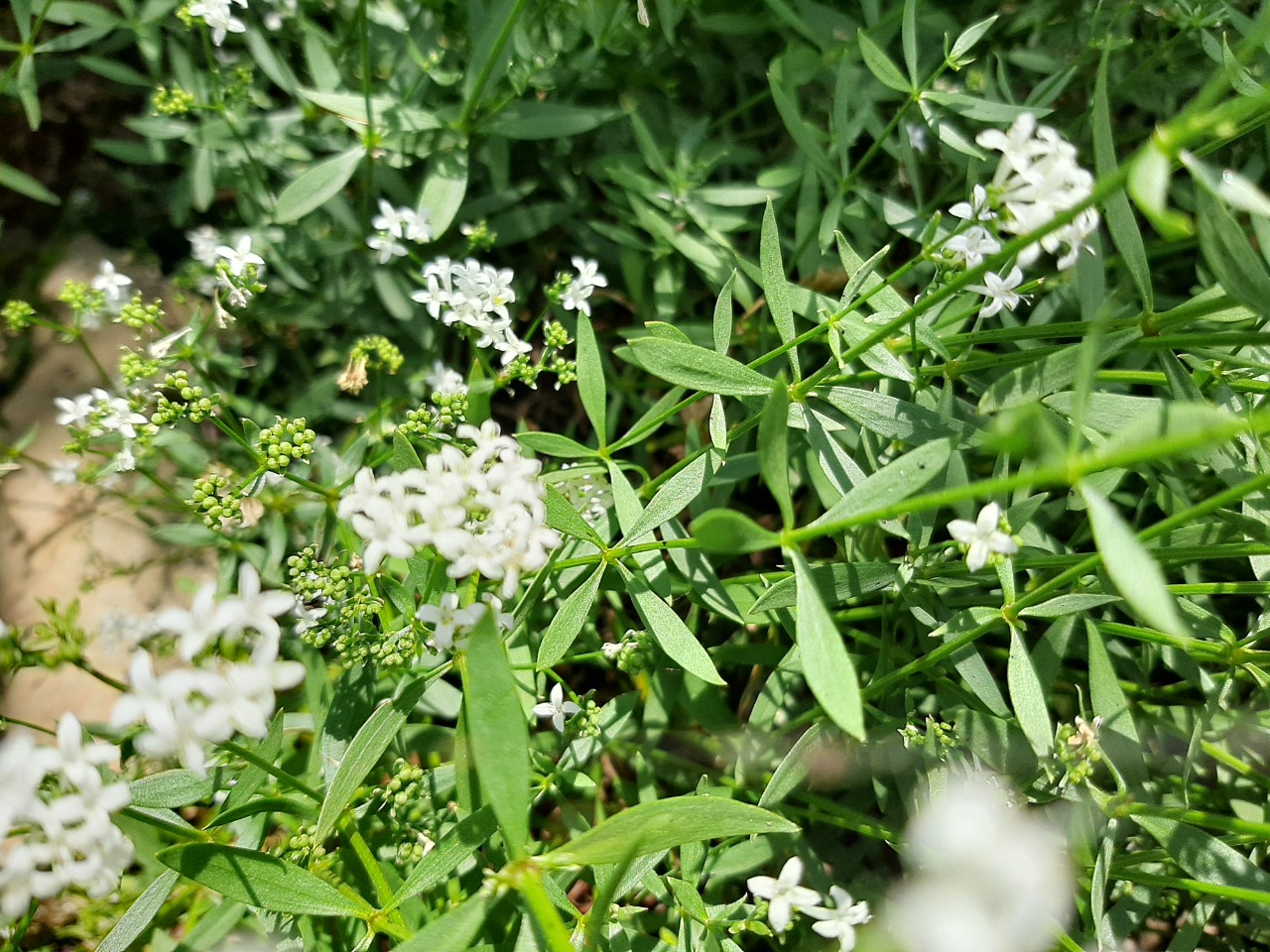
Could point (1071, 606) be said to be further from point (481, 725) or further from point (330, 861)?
point (330, 861)

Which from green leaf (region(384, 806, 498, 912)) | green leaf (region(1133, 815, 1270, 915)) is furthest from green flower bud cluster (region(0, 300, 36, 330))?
green leaf (region(1133, 815, 1270, 915))

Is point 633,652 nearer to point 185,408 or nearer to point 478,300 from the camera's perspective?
point 478,300

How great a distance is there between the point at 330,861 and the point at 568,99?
314 centimetres

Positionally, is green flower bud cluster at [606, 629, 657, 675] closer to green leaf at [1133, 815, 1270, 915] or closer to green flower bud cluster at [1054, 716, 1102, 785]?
green flower bud cluster at [1054, 716, 1102, 785]

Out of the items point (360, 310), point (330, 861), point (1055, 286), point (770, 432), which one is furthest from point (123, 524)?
point (1055, 286)

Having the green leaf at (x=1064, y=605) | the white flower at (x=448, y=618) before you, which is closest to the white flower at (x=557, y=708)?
the white flower at (x=448, y=618)

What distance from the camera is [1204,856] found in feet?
7.64

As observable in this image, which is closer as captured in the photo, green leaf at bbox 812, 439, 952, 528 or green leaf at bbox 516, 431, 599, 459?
green leaf at bbox 812, 439, 952, 528

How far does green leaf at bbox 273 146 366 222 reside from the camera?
3.22 meters

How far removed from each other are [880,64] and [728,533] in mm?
2043

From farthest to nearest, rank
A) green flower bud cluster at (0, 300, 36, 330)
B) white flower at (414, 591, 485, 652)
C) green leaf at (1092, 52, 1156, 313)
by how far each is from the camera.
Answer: green flower bud cluster at (0, 300, 36, 330) < white flower at (414, 591, 485, 652) < green leaf at (1092, 52, 1156, 313)

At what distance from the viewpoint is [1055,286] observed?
3.19 meters

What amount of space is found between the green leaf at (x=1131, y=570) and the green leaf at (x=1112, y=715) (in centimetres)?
106

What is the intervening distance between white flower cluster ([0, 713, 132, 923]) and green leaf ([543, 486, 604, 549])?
113 centimetres
